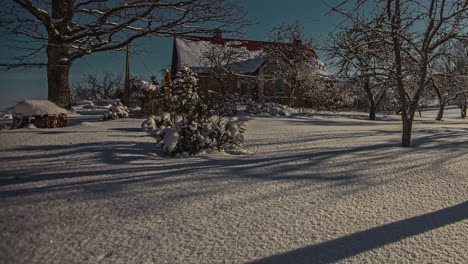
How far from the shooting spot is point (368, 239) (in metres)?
1.25

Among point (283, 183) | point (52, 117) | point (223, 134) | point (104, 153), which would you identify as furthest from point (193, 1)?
point (283, 183)

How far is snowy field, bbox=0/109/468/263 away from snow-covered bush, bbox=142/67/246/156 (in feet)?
1.68

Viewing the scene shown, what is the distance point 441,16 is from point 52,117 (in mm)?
6918

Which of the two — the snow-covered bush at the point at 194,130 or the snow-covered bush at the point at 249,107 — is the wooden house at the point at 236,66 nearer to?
the snow-covered bush at the point at 249,107

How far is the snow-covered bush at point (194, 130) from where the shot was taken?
3.10 m

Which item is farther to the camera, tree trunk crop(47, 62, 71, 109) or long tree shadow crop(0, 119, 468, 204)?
tree trunk crop(47, 62, 71, 109)

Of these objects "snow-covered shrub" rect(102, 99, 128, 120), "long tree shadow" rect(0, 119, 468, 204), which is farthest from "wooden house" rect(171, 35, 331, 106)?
"long tree shadow" rect(0, 119, 468, 204)

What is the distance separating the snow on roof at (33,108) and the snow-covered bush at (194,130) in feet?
10.2

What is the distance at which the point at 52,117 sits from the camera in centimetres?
496

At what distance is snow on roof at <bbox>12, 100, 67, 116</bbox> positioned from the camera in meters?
4.84

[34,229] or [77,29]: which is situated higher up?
[77,29]

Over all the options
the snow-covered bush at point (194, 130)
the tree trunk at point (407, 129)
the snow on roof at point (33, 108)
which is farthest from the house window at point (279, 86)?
the snow-covered bush at point (194, 130)

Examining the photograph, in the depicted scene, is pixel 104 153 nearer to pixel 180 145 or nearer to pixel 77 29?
pixel 180 145

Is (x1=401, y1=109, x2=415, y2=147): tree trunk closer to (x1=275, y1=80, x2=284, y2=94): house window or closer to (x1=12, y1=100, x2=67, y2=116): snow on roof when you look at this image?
(x1=12, y1=100, x2=67, y2=116): snow on roof
